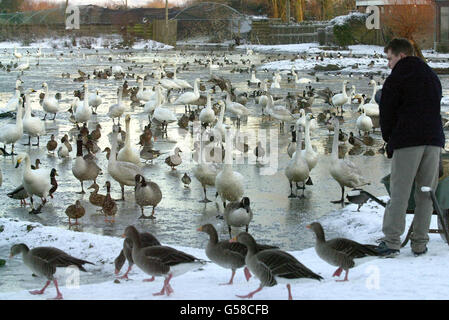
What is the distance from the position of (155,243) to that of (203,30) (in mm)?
73524

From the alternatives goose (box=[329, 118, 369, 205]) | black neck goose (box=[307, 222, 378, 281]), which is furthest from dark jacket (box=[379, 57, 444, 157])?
goose (box=[329, 118, 369, 205])

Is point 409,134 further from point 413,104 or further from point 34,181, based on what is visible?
point 34,181

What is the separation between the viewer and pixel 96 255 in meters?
7.44

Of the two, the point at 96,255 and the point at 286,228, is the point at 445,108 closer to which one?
the point at 286,228

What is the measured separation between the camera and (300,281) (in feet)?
17.4

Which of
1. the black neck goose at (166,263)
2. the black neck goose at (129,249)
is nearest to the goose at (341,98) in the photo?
the black neck goose at (129,249)

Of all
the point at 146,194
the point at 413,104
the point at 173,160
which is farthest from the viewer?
the point at 173,160

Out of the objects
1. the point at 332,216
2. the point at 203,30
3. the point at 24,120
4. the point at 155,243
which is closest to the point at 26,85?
the point at 24,120

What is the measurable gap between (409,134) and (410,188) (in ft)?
1.63

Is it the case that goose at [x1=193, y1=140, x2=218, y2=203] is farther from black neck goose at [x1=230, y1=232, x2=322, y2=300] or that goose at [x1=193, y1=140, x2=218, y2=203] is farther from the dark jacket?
black neck goose at [x1=230, y1=232, x2=322, y2=300]

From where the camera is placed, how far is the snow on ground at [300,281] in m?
5.55

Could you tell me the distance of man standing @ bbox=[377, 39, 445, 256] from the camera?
626 cm

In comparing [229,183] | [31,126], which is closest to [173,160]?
[229,183]

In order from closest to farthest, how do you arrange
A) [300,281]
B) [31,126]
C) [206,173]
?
1. [300,281]
2. [206,173]
3. [31,126]
